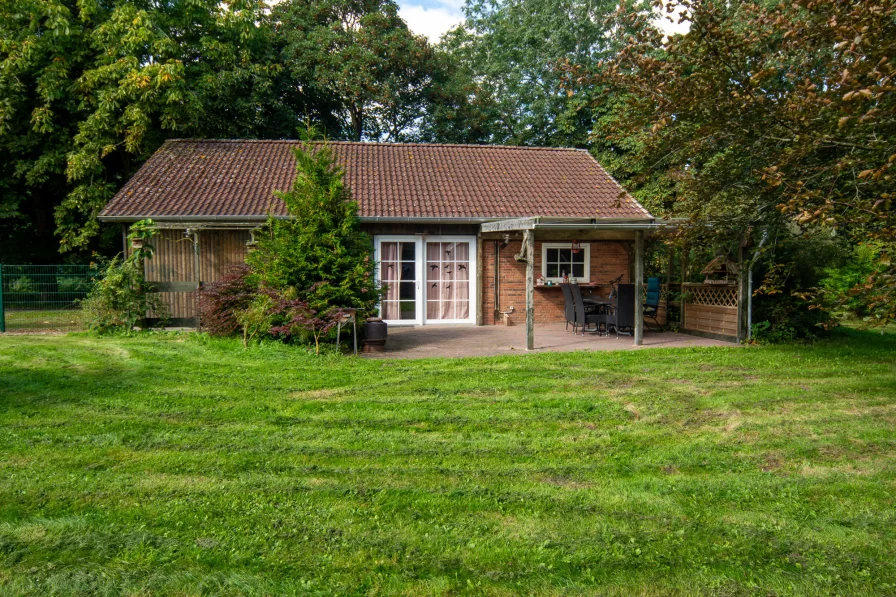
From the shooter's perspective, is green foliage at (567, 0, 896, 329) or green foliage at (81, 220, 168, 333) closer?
green foliage at (567, 0, 896, 329)

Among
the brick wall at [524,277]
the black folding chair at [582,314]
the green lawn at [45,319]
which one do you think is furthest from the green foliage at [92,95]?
the black folding chair at [582,314]

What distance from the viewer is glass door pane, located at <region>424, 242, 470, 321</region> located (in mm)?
14781

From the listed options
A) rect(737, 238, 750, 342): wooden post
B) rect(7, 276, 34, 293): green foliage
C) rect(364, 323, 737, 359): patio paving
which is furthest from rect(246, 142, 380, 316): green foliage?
rect(737, 238, 750, 342): wooden post

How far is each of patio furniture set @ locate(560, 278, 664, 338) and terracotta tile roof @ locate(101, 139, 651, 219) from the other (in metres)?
1.75

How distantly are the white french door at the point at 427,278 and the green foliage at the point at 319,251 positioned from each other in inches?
153

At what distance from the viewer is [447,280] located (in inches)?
585

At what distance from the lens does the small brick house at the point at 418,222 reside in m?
13.5

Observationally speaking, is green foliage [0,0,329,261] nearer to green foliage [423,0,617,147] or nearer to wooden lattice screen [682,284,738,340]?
green foliage [423,0,617,147]

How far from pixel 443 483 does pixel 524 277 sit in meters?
10.9

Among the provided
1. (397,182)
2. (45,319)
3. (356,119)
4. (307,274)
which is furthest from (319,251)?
(356,119)

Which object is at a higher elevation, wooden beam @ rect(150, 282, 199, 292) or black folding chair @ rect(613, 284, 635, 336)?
wooden beam @ rect(150, 282, 199, 292)

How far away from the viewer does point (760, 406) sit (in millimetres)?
6922

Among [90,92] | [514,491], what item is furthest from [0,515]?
[90,92]

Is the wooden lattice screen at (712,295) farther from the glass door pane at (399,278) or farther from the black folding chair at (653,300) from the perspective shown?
the glass door pane at (399,278)
